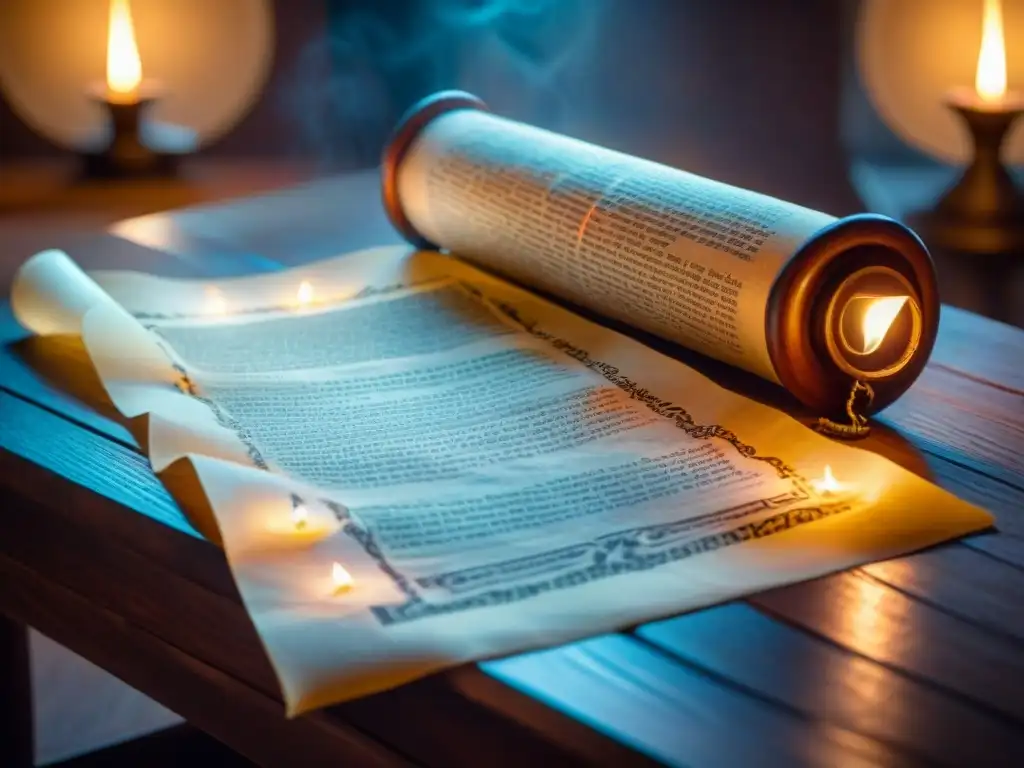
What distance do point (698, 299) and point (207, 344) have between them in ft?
0.93

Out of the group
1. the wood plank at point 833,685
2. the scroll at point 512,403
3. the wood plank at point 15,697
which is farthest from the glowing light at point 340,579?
the wood plank at point 15,697

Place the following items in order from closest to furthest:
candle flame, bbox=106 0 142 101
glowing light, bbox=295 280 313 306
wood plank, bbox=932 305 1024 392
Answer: wood plank, bbox=932 305 1024 392, glowing light, bbox=295 280 313 306, candle flame, bbox=106 0 142 101

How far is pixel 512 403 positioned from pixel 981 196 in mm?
614

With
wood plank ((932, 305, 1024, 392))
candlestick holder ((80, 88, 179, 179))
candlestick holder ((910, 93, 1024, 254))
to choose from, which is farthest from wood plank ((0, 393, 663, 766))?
candlestick holder ((80, 88, 179, 179))

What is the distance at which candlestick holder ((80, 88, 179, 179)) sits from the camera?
1525 mm

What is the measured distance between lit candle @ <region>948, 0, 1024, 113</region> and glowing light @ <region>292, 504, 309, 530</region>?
2.58 feet

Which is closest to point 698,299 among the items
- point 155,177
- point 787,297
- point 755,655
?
point 787,297

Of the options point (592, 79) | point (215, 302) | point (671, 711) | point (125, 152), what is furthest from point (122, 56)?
point (671, 711)

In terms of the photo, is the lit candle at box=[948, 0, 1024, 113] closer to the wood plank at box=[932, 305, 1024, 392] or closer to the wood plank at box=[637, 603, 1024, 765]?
the wood plank at box=[932, 305, 1024, 392]

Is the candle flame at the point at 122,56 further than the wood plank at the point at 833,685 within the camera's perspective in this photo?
Yes

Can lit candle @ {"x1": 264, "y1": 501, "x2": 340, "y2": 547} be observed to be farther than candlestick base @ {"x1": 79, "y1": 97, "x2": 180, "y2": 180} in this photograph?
No

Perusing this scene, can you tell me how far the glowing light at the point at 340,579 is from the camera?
1.71ft

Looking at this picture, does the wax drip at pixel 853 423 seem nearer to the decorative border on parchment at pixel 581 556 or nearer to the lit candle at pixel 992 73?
the decorative border on parchment at pixel 581 556

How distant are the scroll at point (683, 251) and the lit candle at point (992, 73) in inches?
17.8
